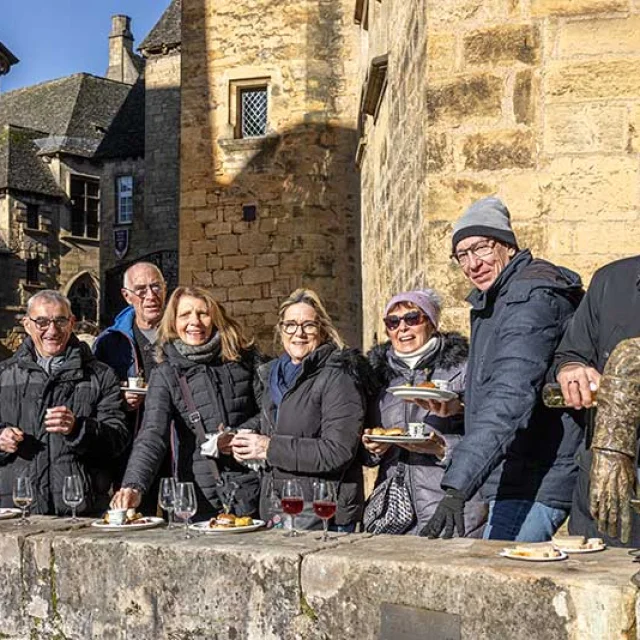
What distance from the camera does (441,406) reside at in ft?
13.3

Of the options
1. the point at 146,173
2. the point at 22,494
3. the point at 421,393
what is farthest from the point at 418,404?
the point at 146,173

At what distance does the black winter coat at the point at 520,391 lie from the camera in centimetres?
339

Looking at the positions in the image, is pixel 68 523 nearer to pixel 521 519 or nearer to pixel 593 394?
pixel 521 519

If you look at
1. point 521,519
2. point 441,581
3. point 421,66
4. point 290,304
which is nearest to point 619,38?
point 421,66

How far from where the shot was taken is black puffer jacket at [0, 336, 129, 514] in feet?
16.5

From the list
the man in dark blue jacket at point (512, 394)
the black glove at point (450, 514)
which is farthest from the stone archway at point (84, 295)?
the black glove at point (450, 514)

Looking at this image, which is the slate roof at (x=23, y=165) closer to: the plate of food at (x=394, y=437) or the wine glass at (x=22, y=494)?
the wine glass at (x=22, y=494)

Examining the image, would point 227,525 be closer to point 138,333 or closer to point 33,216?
point 138,333

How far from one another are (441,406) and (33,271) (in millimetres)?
31218

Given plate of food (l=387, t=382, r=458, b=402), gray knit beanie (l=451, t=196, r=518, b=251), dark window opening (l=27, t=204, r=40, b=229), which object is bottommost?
plate of food (l=387, t=382, r=458, b=402)

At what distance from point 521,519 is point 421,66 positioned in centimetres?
305

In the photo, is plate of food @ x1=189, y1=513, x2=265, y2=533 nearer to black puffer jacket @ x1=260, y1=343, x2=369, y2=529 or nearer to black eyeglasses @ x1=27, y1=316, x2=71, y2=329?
black puffer jacket @ x1=260, y1=343, x2=369, y2=529

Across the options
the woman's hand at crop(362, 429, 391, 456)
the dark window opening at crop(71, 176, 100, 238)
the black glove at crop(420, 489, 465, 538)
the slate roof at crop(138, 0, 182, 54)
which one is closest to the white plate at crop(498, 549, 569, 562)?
the black glove at crop(420, 489, 465, 538)

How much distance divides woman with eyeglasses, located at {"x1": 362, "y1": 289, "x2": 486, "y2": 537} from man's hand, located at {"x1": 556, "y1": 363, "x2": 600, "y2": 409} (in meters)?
0.95
